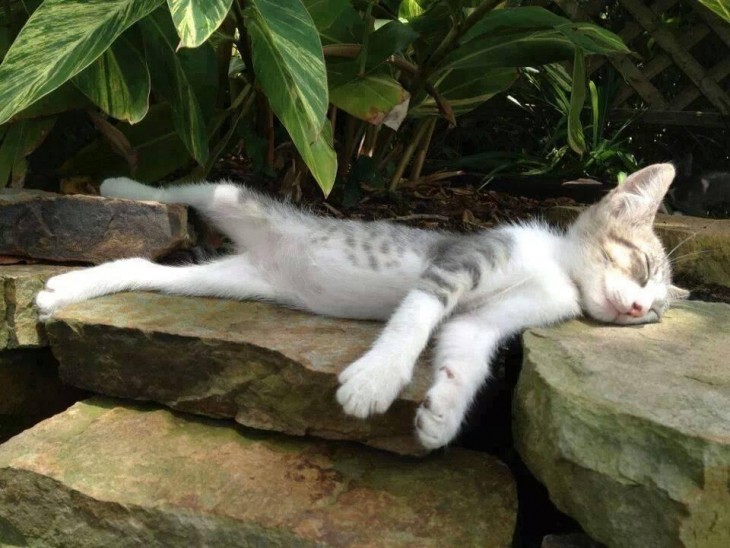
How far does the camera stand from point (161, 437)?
200cm

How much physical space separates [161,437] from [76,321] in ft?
1.49

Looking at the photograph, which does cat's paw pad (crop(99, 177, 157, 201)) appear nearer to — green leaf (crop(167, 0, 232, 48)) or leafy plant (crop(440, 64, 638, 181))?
green leaf (crop(167, 0, 232, 48))

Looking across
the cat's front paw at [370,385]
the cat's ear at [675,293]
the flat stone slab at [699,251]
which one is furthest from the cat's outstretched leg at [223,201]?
the flat stone slab at [699,251]

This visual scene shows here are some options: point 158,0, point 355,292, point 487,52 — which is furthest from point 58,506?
point 487,52

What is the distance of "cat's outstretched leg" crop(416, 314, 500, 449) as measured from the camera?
1.73 meters

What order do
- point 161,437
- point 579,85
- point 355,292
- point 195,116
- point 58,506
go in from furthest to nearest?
1. point 579,85
2. point 195,116
3. point 355,292
4. point 161,437
5. point 58,506

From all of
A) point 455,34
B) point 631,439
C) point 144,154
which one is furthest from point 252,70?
point 631,439

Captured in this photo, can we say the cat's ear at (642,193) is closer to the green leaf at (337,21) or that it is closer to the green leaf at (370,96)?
the green leaf at (370,96)

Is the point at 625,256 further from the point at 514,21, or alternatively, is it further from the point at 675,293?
the point at 514,21

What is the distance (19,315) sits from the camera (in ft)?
7.45

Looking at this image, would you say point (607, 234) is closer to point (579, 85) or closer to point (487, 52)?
point (579, 85)

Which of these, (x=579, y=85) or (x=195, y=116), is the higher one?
(x=579, y=85)

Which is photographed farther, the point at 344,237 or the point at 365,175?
the point at 365,175

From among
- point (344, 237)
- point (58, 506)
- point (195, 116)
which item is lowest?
point (58, 506)
